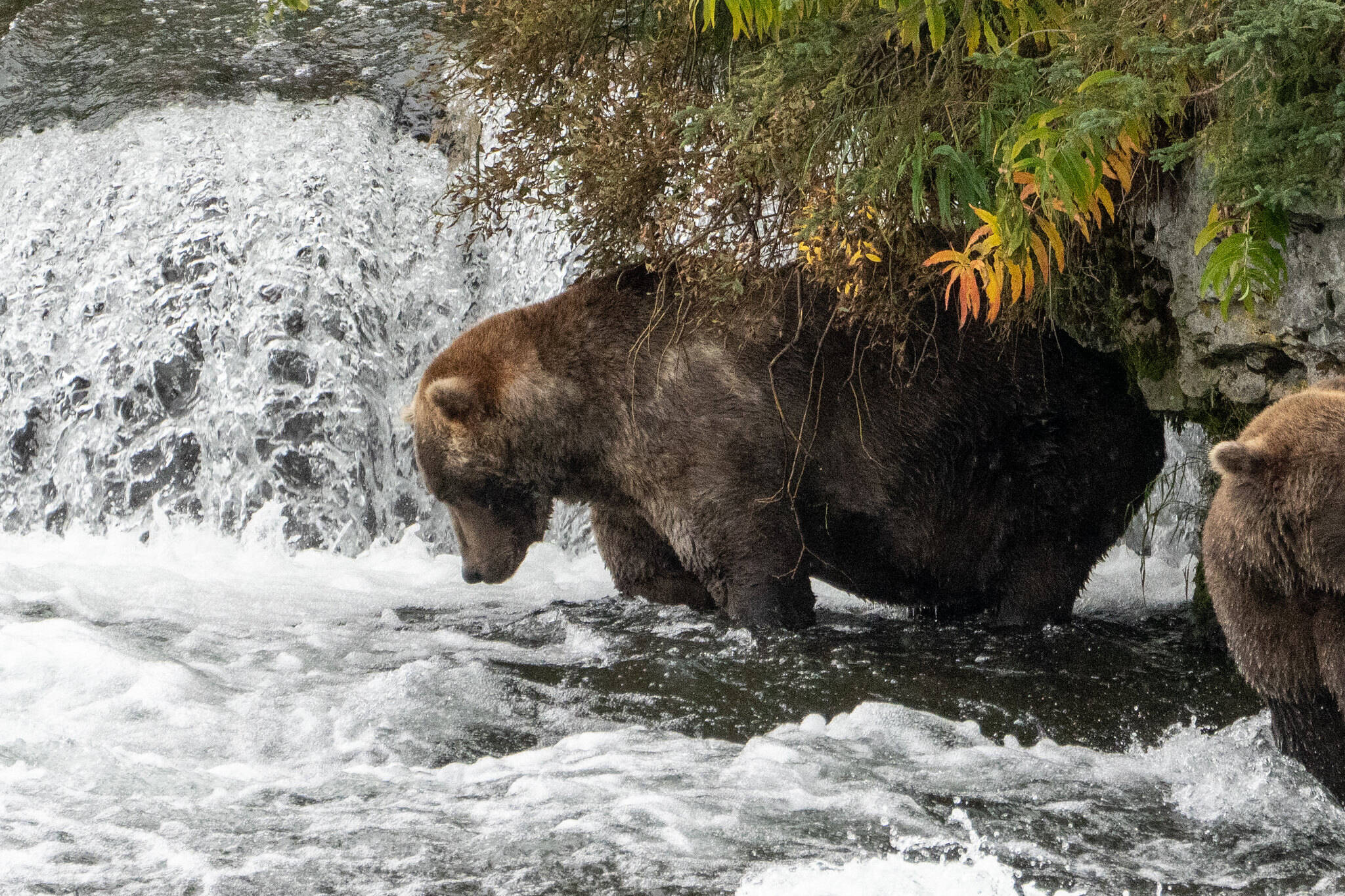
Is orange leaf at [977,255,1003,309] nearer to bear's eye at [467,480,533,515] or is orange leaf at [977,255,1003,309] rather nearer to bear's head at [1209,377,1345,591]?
bear's head at [1209,377,1345,591]

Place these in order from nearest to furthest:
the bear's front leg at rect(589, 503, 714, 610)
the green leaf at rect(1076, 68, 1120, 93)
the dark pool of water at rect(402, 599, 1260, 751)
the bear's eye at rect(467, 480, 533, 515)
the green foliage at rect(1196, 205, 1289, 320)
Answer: the green leaf at rect(1076, 68, 1120, 93), the green foliage at rect(1196, 205, 1289, 320), the dark pool of water at rect(402, 599, 1260, 751), the bear's eye at rect(467, 480, 533, 515), the bear's front leg at rect(589, 503, 714, 610)

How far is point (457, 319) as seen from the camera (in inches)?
382

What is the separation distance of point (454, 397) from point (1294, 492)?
339 cm

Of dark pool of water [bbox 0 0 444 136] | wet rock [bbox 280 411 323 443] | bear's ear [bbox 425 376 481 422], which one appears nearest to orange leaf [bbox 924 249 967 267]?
bear's ear [bbox 425 376 481 422]

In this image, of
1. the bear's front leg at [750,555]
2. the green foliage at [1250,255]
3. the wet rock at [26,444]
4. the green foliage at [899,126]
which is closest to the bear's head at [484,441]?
the green foliage at [899,126]

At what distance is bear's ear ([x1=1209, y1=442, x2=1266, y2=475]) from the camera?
3.47m

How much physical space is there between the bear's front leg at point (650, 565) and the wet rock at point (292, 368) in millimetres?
3378

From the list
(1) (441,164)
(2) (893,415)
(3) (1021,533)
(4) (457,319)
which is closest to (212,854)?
(2) (893,415)

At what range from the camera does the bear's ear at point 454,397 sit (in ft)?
18.9

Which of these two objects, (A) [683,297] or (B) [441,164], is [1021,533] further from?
(B) [441,164]

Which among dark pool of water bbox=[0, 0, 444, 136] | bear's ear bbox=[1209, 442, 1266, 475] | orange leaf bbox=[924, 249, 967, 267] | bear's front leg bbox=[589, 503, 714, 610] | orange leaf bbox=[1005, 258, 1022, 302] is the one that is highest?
dark pool of water bbox=[0, 0, 444, 136]

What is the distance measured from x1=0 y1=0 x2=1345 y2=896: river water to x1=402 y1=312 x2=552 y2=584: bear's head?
42 cm

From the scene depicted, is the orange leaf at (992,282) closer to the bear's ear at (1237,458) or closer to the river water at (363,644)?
the bear's ear at (1237,458)

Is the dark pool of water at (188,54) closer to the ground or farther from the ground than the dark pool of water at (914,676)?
farther from the ground
